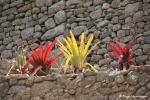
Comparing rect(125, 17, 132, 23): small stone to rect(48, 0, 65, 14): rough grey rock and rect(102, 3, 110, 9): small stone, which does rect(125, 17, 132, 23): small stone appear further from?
rect(48, 0, 65, 14): rough grey rock

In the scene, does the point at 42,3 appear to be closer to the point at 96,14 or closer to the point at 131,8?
the point at 96,14

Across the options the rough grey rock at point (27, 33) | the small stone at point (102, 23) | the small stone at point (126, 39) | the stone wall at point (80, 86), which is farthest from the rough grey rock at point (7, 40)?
the stone wall at point (80, 86)

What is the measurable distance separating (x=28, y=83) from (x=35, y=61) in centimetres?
52

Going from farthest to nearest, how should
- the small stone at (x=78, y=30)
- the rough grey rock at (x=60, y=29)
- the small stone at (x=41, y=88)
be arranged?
the rough grey rock at (x=60, y=29), the small stone at (x=78, y=30), the small stone at (x=41, y=88)

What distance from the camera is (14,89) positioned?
225 inches

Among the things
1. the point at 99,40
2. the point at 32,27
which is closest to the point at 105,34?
the point at 99,40

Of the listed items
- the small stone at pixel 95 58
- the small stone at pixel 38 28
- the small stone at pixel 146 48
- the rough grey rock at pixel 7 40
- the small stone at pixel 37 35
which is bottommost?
the small stone at pixel 95 58

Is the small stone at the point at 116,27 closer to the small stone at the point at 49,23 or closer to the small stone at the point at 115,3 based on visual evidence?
the small stone at the point at 115,3

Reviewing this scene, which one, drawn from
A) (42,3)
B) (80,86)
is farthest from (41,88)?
(42,3)

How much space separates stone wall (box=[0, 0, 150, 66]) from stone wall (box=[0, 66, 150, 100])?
258cm

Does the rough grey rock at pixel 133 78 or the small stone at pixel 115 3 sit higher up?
the small stone at pixel 115 3

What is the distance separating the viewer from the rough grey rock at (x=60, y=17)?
9.09 m

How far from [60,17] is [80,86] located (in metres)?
3.82

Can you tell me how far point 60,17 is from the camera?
29.9 feet
